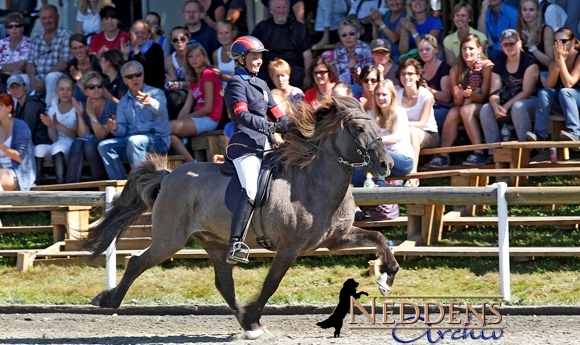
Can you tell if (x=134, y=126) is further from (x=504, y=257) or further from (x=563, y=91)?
(x=504, y=257)

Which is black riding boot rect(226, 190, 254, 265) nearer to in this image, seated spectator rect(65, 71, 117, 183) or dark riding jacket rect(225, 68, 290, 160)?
dark riding jacket rect(225, 68, 290, 160)

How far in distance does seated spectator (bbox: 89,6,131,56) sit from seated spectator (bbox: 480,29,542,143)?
4930 millimetres

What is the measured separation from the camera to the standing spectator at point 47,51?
14633 millimetres

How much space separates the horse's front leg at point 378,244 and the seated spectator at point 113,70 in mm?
5683

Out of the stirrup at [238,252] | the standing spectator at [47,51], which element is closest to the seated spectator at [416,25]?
the standing spectator at [47,51]

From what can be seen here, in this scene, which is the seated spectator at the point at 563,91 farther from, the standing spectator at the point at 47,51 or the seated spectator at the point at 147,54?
the standing spectator at the point at 47,51

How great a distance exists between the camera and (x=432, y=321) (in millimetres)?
9141

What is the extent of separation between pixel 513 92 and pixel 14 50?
671cm

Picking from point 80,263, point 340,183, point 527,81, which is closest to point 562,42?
point 527,81

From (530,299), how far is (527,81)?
10.3 ft

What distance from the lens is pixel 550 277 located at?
1019cm

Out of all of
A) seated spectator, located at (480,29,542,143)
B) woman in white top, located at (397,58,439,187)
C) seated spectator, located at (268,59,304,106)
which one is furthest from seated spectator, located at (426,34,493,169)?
seated spectator, located at (268,59,304,106)

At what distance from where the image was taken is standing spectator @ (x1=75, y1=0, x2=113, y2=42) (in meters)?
15.3

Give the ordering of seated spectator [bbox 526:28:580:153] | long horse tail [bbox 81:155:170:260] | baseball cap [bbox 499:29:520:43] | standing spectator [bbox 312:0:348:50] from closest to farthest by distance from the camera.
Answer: long horse tail [bbox 81:155:170:260]
seated spectator [bbox 526:28:580:153]
baseball cap [bbox 499:29:520:43]
standing spectator [bbox 312:0:348:50]
